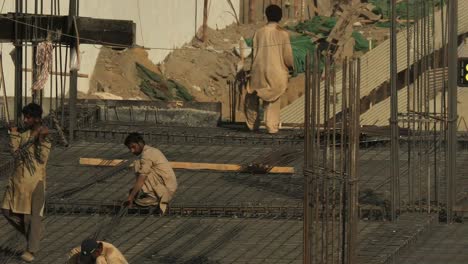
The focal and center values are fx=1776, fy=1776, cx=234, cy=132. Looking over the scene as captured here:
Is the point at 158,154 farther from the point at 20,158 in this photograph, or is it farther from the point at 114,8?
the point at 114,8

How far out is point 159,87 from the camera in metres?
28.9

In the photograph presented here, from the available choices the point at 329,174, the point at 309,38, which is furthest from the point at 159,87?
the point at 329,174

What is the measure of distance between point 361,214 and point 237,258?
192cm

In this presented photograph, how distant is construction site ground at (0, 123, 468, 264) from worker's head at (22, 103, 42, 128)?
101cm

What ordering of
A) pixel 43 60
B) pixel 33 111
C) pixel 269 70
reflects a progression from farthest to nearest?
pixel 269 70 < pixel 43 60 < pixel 33 111

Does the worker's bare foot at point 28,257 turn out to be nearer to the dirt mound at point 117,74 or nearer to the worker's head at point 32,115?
the worker's head at point 32,115

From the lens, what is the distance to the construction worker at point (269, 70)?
19109 millimetres

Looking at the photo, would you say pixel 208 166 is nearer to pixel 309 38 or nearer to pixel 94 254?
pixel 94 254

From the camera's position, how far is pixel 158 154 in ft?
48.9

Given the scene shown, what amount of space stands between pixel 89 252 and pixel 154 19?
720 inches

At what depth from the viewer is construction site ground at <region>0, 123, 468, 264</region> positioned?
13.6 m

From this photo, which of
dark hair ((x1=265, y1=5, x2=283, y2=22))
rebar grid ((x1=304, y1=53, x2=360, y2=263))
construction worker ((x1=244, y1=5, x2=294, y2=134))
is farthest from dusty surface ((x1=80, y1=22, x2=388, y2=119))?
rebar grid ((x1=304, y1=53, x2=360, y2=263))

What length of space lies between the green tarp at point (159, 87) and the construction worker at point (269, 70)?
28.7 feet

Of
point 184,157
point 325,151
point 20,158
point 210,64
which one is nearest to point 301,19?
point 210,64
